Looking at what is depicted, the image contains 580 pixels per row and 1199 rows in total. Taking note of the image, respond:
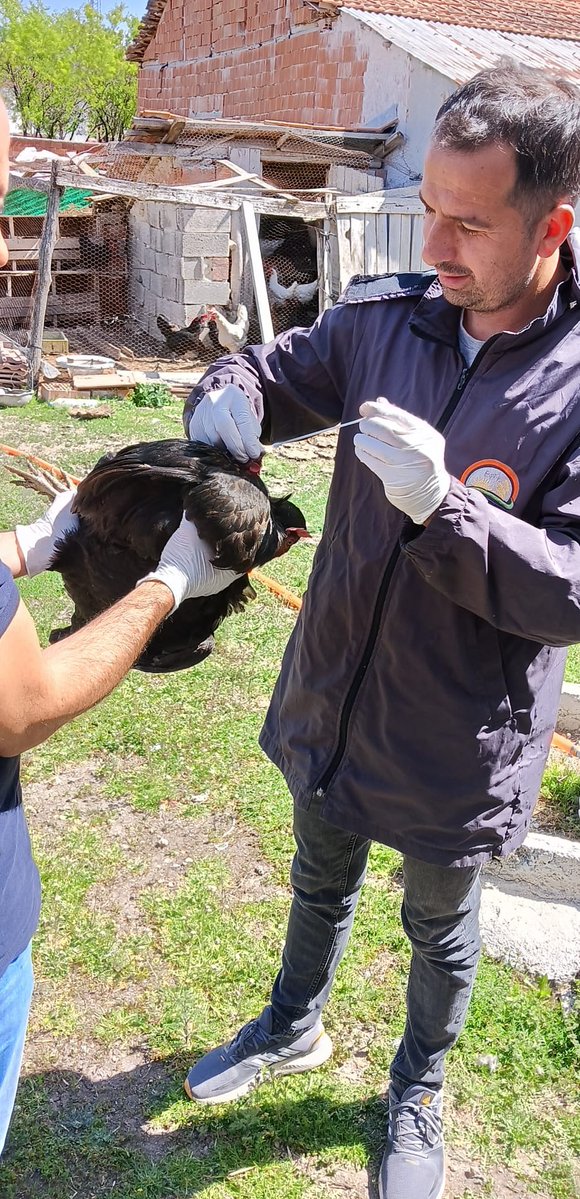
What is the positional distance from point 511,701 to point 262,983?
153cm

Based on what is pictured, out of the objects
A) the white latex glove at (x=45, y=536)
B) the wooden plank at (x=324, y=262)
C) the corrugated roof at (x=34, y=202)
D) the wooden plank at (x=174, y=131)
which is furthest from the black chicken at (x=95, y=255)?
the white latex glove at (x=45, y=536)

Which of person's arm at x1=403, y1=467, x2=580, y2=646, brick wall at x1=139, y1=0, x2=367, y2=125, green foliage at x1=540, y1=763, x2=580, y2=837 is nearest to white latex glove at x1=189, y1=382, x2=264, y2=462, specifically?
person's arm at x1=403, y1=467, x2=580, y2=646

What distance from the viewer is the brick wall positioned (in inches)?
654

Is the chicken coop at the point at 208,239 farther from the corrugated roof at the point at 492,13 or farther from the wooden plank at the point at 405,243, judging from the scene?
the corrugated roof at the point at 492,13

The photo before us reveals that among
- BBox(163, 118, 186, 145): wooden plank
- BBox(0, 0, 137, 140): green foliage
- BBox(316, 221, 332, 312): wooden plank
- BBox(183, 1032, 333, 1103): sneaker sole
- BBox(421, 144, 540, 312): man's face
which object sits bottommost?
BBox(183, 1032, 333, 1103): sneaker sole

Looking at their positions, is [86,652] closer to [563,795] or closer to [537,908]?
[537,908]

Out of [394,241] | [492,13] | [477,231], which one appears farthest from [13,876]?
[492,13]

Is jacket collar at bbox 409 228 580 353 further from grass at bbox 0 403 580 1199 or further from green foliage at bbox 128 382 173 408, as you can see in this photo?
green foliage at bbox 128 382 173 408

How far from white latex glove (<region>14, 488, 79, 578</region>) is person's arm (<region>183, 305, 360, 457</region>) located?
0.51 m

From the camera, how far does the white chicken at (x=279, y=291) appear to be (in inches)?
554

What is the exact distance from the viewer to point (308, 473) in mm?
8469

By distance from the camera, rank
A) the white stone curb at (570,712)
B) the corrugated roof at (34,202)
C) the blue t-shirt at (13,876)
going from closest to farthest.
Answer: the blue t-shirt at (13,876) < the white stone curb at (570,712) < the corrugated roof at (34,202)

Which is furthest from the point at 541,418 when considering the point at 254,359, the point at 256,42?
the point at 256,42

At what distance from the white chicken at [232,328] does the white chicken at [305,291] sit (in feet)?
4.18
